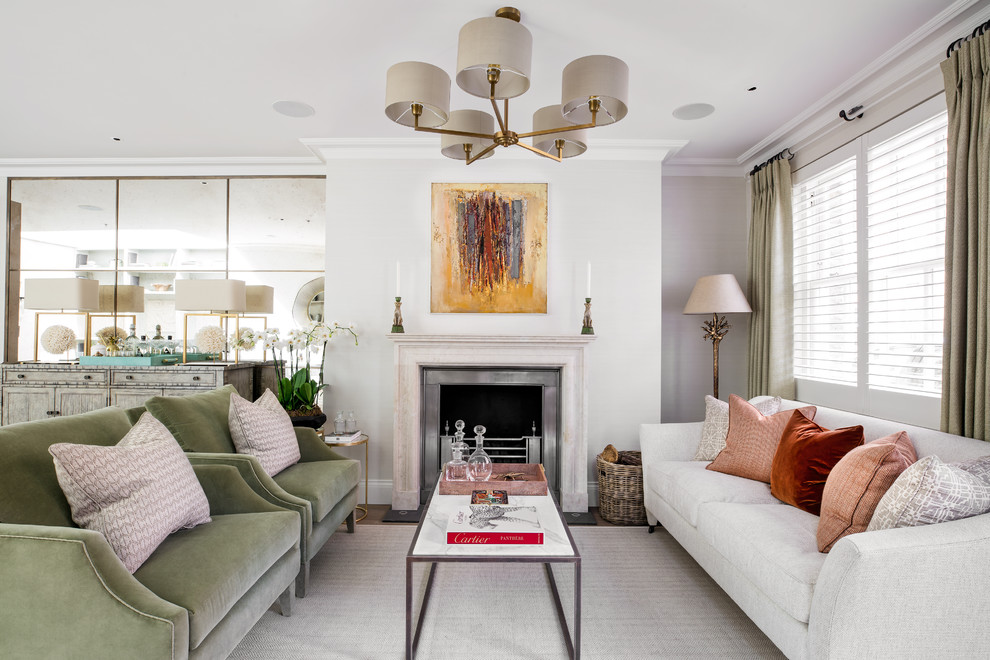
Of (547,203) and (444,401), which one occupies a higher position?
(547,203)

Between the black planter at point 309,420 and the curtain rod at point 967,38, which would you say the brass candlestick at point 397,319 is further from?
the curtain rod at point 967,38

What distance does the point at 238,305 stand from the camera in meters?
3.87

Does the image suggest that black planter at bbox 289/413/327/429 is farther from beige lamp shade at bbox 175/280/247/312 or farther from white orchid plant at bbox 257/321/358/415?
beige lamp shade at bbox 175/280/247/312

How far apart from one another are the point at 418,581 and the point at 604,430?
1.81 metres

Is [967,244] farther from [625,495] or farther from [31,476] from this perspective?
[31,476]

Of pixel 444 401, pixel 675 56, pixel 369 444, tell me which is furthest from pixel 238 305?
pixel 675 56

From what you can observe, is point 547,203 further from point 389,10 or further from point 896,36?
point 896,36

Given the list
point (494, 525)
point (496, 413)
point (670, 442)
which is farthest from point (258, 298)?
point (670, 442)


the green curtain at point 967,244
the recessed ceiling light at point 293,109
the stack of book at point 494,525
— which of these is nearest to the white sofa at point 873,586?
the green curtain at point 967,244

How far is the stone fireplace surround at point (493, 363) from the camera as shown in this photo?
11.8 ft

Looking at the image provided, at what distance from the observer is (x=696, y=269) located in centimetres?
420

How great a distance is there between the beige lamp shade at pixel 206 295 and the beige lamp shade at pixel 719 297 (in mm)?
3373

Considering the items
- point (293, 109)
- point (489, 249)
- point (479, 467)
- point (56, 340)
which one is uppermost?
point (293, 109)

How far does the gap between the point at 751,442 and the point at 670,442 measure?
532mm
